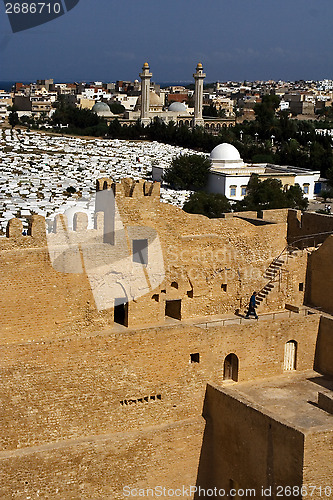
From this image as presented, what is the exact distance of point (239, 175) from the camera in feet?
196

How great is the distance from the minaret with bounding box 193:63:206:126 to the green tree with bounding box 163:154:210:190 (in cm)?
5409

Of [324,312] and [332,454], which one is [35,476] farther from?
[324,312]

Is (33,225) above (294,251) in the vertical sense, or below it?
above

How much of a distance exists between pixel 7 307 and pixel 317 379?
8640 mm

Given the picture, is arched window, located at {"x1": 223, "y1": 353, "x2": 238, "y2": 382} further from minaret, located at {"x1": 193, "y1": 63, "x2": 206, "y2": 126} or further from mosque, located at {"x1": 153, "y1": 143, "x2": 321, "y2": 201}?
minaret, located at {"x1": 193, "y1": 63, "x2": 206, "y2": 126}

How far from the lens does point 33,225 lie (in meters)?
17.8


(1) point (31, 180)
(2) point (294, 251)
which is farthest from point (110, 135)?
(2) point (294, 251)

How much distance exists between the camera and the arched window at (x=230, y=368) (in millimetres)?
19922

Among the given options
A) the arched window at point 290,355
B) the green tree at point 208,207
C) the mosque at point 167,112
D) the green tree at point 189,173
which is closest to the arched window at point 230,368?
the arched window at point 290,355

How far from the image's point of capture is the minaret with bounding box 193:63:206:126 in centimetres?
11456

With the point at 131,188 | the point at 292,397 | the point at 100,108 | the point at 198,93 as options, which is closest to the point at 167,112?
the point at 198,93

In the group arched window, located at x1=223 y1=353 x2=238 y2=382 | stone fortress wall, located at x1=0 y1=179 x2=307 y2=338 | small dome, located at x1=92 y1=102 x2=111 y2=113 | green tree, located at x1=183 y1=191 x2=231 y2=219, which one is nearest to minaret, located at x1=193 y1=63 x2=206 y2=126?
small dome, located at x1=92 y1=102 x2=111 y2=113

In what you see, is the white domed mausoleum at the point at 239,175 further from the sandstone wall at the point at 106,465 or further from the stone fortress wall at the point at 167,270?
the sandstone wall at the point at 106,465

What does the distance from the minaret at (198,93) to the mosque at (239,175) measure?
2005 inches
